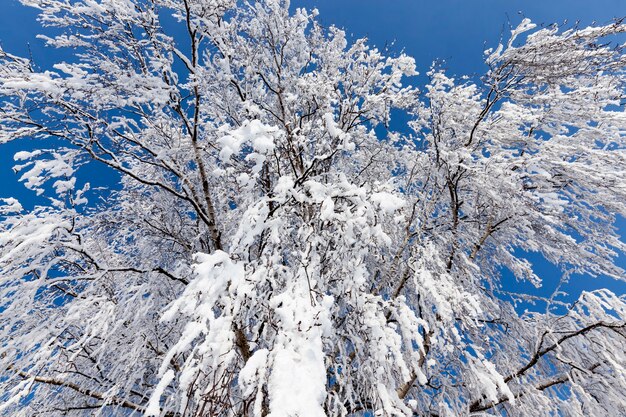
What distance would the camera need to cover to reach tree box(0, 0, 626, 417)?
2266 millimetres

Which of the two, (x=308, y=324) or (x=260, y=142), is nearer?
(x=308, y=324)

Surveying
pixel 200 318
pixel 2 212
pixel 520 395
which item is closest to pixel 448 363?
pixel 520 395

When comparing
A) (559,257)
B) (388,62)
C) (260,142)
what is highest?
(388,62)

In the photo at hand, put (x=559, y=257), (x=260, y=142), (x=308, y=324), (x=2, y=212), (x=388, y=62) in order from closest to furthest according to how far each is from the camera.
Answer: (x=308, y=324)
(x=260, y=142)
(x=2, y=212)
(x=559, y=257)
(x=388, y=62)

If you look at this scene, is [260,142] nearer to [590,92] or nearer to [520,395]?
[520,395]

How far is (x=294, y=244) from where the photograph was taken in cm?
333

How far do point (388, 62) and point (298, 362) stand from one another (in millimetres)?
4901

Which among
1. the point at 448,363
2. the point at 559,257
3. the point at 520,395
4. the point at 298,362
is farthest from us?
the point at 559,257

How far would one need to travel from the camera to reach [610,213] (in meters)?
4.39

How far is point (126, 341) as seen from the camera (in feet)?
11.2

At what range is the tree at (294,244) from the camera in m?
2.27

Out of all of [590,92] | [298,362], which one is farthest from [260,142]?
[590,92]

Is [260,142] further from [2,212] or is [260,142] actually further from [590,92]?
[590,92]

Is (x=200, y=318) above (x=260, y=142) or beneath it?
beneath
